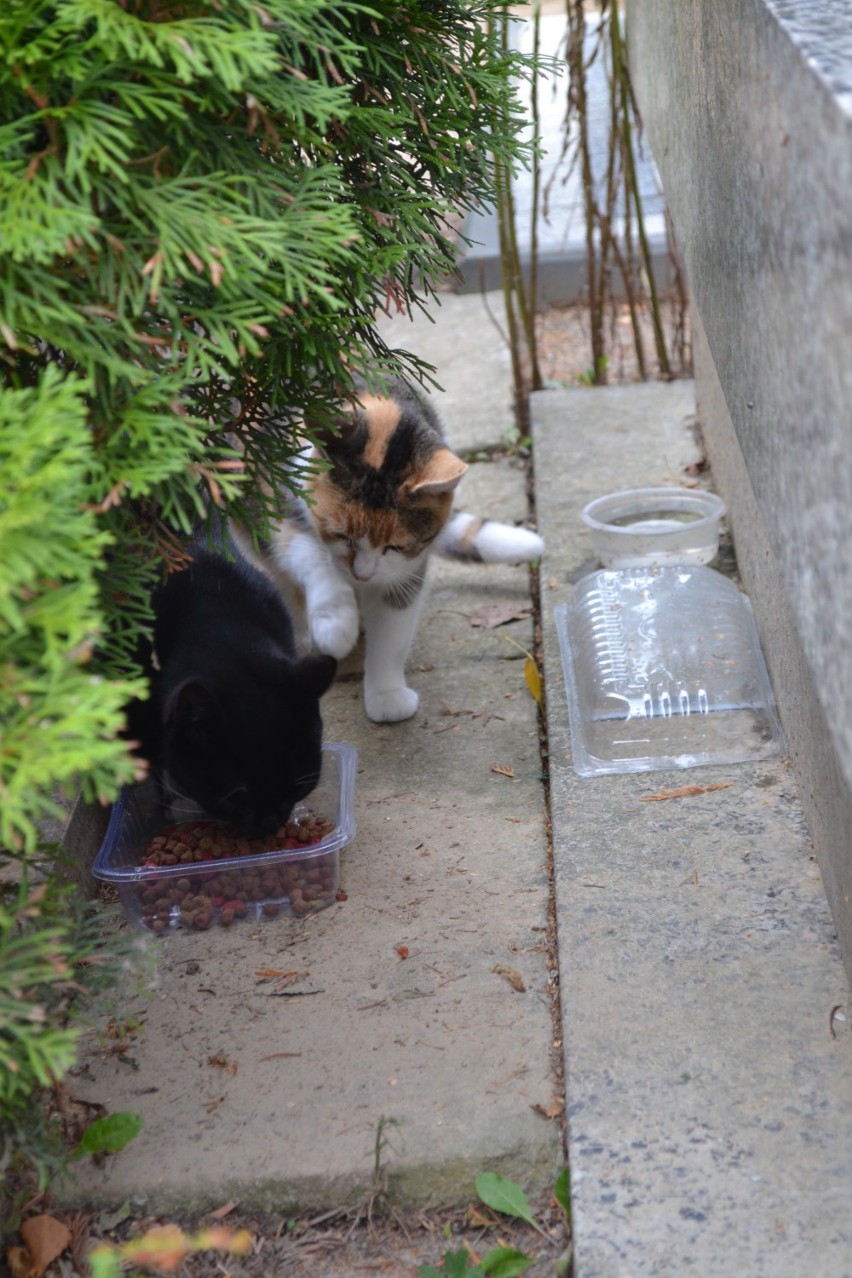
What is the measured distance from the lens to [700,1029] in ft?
6.57

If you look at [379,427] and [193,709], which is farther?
[379,427]

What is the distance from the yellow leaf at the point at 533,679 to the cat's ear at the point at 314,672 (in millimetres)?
839

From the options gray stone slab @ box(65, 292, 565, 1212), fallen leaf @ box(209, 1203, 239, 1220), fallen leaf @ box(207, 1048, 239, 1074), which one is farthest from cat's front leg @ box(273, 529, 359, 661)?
fallen leaf @ box(209, 1203, 239, 1220)

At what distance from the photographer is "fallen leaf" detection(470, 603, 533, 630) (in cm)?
368

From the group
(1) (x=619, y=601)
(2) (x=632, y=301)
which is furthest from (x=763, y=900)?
(2) (x=632, y=301)

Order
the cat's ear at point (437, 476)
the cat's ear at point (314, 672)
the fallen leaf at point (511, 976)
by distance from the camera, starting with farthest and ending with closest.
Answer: the cat's ear at point (437, 476), the cat's ear at point (314, 672), the fallen leaf at point (511, 976)

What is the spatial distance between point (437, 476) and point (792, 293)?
1705mm

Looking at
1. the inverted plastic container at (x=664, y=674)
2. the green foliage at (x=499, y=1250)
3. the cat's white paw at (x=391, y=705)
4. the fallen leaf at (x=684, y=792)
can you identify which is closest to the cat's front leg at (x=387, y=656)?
the cat's white paw at (x=391, y=705)

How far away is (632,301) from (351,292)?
10.3 ft

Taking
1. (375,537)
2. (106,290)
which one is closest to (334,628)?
(375,537)

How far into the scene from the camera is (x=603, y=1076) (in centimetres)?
193

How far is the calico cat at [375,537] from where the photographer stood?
302 cm

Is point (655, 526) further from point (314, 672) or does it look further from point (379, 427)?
point (314, 672)

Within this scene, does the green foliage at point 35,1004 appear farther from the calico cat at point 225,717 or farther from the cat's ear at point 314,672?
the cat's ear at point 314,672
